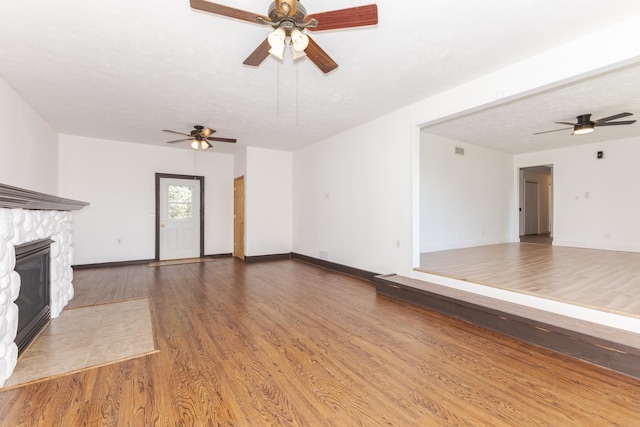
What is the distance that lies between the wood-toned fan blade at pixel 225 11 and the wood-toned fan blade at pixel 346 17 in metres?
0.36

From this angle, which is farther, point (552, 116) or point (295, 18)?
point (552, 116)

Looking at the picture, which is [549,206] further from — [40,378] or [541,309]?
[40,378]

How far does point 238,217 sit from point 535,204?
10087 millimetres

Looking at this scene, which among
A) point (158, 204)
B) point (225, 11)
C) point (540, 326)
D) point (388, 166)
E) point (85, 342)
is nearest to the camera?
point (225, 11)

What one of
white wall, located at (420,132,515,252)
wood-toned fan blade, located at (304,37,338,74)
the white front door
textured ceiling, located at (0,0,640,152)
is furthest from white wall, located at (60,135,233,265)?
wood-toned fan blade, located at (304,37,338,74)

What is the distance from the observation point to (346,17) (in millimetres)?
1939

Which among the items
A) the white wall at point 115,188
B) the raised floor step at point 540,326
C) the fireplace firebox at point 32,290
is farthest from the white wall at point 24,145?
the raised floor step at point 540,326

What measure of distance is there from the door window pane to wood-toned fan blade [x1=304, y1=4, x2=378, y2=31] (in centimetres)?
606

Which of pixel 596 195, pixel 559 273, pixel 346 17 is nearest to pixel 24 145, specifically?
pixel 346 17

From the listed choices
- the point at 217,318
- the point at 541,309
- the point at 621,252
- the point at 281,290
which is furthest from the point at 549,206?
the point at 217,318

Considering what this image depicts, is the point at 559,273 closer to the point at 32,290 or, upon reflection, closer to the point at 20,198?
Result: the point at 20,198

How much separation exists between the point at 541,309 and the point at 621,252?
5.63 metres

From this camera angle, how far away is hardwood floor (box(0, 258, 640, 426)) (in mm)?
1702

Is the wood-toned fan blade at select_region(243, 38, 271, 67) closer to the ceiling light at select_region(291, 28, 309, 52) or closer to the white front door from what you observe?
the ceiling light at select_region(291, 28, 309, 52)
